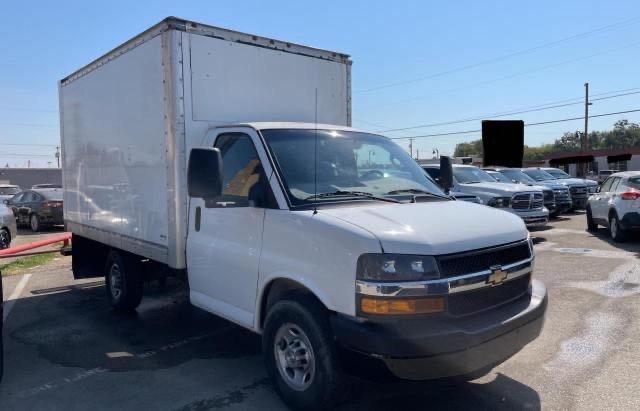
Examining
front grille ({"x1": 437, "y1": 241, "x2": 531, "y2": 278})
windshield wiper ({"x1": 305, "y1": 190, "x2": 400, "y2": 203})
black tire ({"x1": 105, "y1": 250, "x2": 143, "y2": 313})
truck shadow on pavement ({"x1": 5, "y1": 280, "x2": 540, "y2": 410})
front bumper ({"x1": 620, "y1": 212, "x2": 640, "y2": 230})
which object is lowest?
truck shadow on pavement ({"x1": 5, "y1": 280, "x2": 540, "y2": 410})

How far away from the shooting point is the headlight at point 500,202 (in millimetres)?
12734

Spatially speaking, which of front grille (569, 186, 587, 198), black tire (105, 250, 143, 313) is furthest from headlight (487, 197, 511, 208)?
black tire (105, 250, 143, 313)

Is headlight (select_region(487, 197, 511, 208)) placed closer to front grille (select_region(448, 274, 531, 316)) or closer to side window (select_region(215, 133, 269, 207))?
front grille (select_region(448, 274, 531, 316))

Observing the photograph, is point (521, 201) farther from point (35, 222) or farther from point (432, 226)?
point (35, 222)

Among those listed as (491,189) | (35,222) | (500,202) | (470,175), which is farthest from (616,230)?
(35,222)

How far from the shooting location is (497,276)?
11.8 feet

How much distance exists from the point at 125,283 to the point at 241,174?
3.01 m

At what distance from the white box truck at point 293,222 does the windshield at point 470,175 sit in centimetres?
837

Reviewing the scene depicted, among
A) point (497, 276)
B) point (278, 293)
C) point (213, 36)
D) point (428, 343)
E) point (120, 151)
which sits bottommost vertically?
point (428, 343)

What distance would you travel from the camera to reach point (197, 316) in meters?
6.79

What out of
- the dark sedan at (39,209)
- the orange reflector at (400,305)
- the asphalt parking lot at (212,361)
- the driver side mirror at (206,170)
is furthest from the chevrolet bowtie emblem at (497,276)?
the dark sedan at (39,209)

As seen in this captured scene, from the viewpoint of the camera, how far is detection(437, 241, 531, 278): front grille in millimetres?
3318

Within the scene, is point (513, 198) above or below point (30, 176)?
below

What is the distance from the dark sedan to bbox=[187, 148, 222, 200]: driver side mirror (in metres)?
16.8
